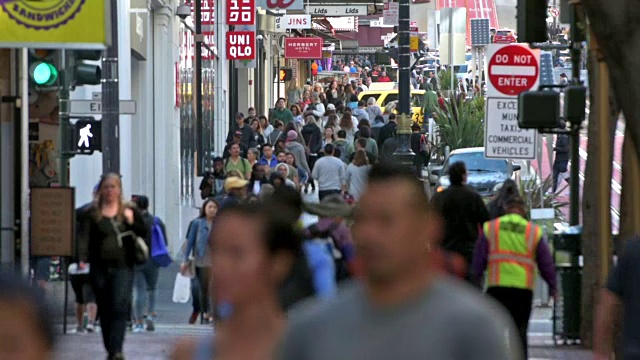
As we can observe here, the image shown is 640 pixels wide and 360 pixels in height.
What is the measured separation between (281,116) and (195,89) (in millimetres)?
9606

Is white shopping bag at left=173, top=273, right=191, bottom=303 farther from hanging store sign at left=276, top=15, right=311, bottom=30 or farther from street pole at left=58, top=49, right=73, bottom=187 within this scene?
hanging store sign at left=276, top=15, right=311, bottom=30

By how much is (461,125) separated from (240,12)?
21.5 feet

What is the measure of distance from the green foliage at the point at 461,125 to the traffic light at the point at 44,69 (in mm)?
18638

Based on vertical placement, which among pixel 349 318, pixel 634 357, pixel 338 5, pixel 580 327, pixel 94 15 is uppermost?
pixel 338 5

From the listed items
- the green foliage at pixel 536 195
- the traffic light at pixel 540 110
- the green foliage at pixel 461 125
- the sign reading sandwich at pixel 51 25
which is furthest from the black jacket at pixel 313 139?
the traffic light at pixel 540 110

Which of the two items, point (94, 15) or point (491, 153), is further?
point (491, 153)

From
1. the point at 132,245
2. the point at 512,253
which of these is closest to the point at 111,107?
the point at 132,245

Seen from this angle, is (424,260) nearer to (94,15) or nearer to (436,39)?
(94,15)

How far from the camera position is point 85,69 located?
627 inches

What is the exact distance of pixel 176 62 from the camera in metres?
27.1

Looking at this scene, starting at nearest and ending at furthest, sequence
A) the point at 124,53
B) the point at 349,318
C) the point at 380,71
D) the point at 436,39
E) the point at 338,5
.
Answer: the point at 349,318, the point at 124,53, the point at 436,39, the point at 338,5, the point at 380,71

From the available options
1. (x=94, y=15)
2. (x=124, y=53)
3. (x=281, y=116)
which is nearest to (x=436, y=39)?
(x=281, y=116)

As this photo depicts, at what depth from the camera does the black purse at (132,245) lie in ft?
41.2

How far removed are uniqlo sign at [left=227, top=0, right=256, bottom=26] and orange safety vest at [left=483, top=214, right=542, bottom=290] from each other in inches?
1009
